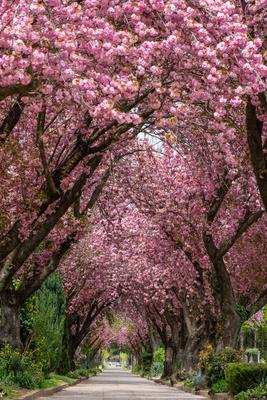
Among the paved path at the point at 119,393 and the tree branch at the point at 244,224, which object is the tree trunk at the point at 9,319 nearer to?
the paved path at the point at 119,393

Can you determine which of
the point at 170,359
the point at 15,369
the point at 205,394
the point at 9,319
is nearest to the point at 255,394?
the point at 15,369

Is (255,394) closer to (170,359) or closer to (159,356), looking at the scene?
(170,359)

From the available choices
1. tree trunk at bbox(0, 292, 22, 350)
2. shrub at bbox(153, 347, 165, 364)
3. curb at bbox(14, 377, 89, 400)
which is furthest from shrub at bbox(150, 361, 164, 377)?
tree trunk at bbox(0, 292, 22, 350)

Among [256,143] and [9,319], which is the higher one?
[256,143]

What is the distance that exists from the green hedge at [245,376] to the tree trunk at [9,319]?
22.1 ft

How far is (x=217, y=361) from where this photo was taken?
2323 centimetres

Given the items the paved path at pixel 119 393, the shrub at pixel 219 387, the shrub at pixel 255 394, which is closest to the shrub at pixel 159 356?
the paved path at pixel 119 393

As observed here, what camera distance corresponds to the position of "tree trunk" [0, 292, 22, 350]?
21062 mm

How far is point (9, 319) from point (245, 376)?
7.32 metres

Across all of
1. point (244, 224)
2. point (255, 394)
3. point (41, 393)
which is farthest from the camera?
point (41, 393)

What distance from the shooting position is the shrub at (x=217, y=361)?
22.3m

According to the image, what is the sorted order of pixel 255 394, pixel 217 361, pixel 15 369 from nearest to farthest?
pixel 255 394
pixel 15 369
pixel 217 361

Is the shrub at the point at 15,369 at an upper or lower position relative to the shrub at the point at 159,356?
lower

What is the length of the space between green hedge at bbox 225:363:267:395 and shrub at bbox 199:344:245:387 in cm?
322
